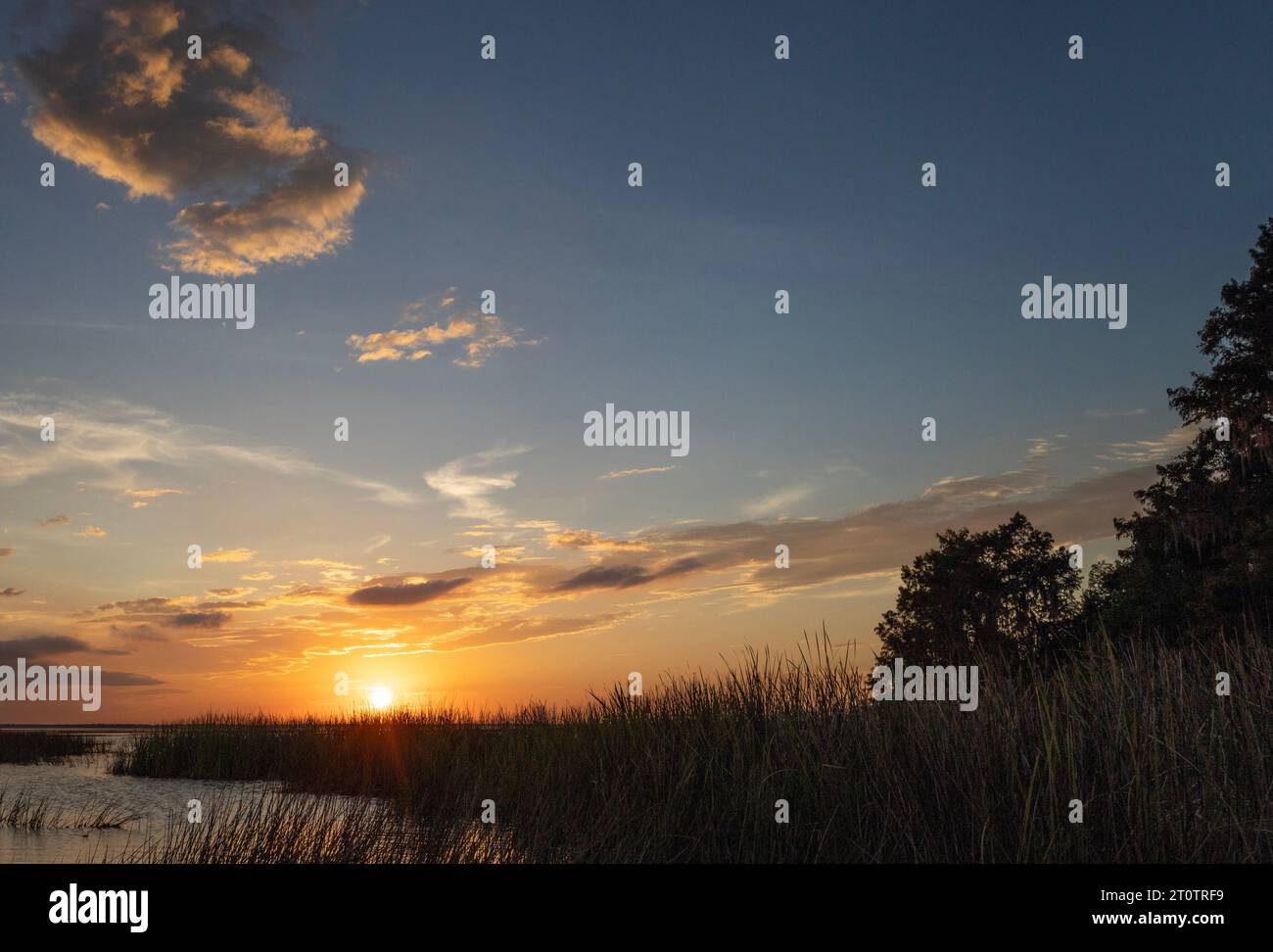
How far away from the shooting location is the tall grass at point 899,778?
387 inches

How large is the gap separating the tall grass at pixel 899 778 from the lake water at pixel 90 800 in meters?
4.66

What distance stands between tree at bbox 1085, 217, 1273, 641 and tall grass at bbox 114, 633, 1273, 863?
47.0 feet

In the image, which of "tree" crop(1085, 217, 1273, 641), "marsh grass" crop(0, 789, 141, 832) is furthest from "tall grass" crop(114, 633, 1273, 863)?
"tree" crop(1085, 217, 1273, 641)

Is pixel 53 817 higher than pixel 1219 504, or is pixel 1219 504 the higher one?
pixel 1219 504

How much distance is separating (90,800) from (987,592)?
32.3 m

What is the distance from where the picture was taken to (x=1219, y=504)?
93.8 feet

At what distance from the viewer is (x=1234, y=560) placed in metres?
26.6

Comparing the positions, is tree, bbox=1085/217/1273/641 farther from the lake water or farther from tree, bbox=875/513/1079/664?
the lake water

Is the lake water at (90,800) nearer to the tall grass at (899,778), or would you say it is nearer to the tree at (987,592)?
the tall grass at (899,778)

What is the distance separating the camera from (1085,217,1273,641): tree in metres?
26.2

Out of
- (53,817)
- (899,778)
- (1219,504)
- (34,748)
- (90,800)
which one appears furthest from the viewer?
(34,748)

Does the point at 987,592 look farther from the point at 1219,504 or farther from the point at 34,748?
the point at 34,748

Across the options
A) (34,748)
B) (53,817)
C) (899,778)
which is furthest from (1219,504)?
(34,748)
